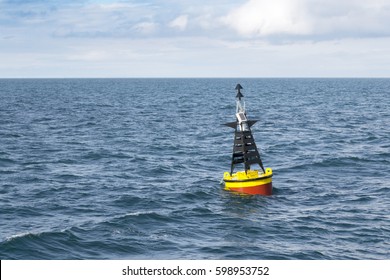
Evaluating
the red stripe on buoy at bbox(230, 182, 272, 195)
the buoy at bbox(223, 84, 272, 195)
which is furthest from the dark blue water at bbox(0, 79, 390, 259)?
the buoy at bbox(223, 84, 272, 195)

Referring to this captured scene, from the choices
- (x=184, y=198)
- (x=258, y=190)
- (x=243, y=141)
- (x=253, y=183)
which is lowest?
(x=184, y=198)

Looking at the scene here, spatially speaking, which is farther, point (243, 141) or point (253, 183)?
point (243, 141)

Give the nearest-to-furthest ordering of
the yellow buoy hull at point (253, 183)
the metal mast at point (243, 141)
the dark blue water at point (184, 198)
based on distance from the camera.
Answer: the dark blue water at point (184, 198) → the yellow buoy hull at point (253, 183) → the metal mast at point (243, 141)

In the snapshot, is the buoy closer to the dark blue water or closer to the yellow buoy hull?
the yellow buoy hull

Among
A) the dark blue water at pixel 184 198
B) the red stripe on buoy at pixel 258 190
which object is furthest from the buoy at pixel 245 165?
the dark blue water at pixel 184 198

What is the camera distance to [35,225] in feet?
94.2

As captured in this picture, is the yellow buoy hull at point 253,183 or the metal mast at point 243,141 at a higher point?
the metal mast at point 243,141

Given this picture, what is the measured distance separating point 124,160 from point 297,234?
23155 millimetres

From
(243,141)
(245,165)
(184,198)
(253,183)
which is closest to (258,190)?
(253,183)

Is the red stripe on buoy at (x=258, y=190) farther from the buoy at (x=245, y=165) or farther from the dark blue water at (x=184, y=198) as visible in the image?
the dark blue water at (x=184, y=198)

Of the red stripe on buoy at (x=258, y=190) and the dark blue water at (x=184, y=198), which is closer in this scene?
the dark blue water at (x=184, y=198)

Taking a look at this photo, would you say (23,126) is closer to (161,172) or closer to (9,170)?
(9,170)

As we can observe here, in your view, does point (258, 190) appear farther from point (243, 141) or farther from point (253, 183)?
point (243, 141)

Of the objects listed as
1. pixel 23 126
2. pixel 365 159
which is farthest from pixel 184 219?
pixel 23 126
